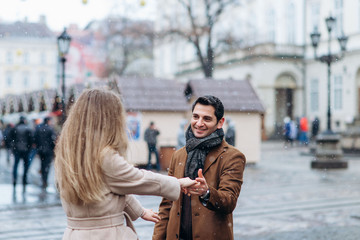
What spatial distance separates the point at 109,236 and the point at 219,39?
30.1m

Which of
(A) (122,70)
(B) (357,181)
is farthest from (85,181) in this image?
(A) (122,70)

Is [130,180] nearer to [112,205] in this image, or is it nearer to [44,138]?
[112,205]

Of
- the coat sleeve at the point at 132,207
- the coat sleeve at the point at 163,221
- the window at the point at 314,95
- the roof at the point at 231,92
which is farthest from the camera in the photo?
the window at the point at 314,95

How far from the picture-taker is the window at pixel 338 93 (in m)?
36.5

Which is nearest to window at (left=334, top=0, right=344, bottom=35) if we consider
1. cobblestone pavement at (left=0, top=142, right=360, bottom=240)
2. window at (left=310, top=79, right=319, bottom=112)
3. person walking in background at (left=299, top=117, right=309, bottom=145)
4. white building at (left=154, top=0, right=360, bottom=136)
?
white building at (left=154, top=0, right=360, bottom=136)

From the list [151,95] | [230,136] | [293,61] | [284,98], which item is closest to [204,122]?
[230,136]

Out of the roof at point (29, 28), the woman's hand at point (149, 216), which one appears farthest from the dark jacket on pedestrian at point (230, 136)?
the roof at point (29, 28)

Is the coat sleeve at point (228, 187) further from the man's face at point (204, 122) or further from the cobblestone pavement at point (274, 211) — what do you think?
the cobblestone pavement at point (274, 211)

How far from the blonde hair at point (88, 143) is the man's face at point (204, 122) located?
2.11ft

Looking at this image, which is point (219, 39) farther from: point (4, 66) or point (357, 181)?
point (4, 66)

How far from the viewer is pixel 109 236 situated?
2.86 metres

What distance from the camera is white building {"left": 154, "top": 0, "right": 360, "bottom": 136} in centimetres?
3491

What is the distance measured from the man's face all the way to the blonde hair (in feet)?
2.11

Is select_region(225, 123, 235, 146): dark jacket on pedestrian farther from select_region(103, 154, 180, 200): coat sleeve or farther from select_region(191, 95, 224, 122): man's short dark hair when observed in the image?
select_region(103, 154, 180, 200): coat sleeve
